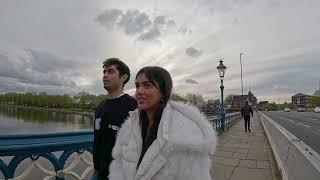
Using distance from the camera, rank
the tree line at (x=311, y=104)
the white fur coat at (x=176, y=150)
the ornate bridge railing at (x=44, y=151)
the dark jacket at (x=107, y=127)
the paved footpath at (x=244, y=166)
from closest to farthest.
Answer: the white fur coat at (x=176, y=150) → the dark jacket at (x=107, y=127) → the ornate bridge railing at (x=44, y=151) → the paved footpath at (x=244, y=166) → the tree line at (x=311, y=104)

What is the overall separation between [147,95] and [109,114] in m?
0.91

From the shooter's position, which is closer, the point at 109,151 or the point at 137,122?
the point at 137,122

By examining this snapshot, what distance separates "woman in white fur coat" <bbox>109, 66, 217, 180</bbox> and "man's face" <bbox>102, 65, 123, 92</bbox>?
886 mm

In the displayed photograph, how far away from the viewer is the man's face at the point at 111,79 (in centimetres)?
327

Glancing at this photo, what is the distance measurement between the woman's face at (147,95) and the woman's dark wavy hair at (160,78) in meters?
0.02

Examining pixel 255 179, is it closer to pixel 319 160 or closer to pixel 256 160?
pixel 256 160

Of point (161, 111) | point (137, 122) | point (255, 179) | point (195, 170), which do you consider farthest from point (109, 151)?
point (255, 179)

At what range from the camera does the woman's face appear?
2.30 m

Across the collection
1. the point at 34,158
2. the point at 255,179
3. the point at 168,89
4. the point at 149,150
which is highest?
the point at 168,89

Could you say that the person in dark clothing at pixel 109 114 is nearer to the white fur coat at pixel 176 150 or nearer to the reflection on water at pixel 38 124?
the white fur coat at pixel 176 150

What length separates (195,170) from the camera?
2.06 meters

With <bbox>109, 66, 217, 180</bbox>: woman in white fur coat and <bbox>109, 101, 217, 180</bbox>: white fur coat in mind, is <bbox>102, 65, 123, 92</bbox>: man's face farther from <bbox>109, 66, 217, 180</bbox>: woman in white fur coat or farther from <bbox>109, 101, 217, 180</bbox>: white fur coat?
<bbox>109, 101, 217, 180</bbox>: white fur coat

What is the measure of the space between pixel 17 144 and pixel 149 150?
80.6 inches

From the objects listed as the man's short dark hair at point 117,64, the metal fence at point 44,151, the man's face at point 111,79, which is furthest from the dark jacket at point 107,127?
the metal fence at point 44,151
